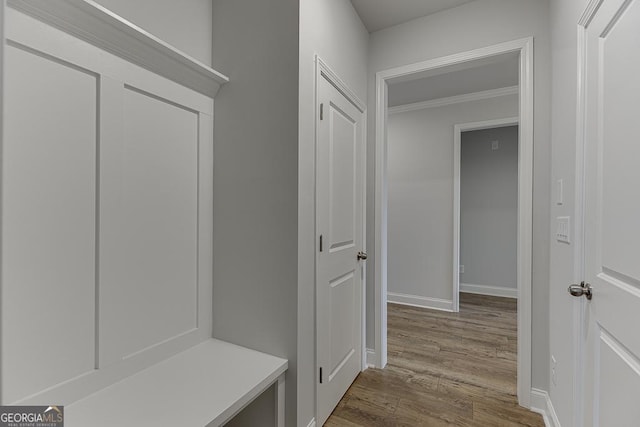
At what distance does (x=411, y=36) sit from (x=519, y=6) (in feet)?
2.23

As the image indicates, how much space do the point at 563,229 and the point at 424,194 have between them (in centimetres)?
233

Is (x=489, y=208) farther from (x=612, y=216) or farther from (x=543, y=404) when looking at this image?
(x=612, y=216)

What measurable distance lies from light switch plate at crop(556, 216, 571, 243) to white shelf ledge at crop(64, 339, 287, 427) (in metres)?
1.49

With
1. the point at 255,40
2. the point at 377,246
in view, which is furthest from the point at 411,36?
the point at 377,246

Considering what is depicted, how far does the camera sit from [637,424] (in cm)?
88

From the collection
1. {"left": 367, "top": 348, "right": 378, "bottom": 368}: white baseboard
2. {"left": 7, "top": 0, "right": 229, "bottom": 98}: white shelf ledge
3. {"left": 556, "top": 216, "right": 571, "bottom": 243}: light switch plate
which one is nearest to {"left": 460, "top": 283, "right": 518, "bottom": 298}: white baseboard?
{"left": 367, "top": 348, "right": 378, "bottom": 368}: white baseboard

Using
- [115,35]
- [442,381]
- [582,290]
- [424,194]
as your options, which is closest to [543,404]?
[442,381]

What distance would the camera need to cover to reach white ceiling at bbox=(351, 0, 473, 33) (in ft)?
6.97

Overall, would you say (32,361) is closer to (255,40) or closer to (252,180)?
(252,180)

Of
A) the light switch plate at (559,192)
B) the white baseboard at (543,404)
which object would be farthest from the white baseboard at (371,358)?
the light switch plate at (559,192)

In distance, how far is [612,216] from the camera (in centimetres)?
106

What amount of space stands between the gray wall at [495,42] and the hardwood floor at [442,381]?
28cm

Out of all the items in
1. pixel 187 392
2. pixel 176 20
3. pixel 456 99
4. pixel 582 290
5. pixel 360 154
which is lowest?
pixel 187 392

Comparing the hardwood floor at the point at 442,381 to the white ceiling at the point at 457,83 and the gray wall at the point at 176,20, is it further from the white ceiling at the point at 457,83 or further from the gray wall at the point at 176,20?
the white ceiling at the point at 457,83
